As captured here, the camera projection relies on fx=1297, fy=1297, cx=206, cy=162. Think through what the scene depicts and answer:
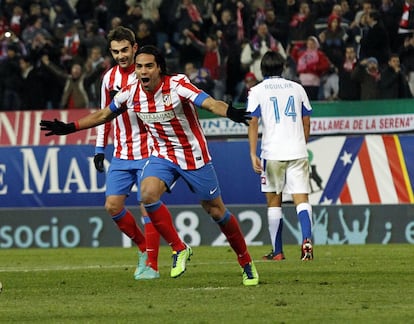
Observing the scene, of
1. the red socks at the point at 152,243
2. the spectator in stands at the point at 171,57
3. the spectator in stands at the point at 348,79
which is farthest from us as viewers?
the spectator in stands at the point at 171,57

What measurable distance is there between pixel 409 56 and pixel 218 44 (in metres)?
3.71

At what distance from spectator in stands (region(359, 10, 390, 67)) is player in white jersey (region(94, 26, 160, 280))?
9521 millimetres

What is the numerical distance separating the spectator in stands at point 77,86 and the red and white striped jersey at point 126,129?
1044cm

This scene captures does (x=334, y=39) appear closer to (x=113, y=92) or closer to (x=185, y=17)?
(x=185, y=17)

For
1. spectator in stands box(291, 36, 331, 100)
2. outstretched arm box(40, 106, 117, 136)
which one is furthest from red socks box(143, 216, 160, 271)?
spectator in stands box(291, 36, 331, 100)

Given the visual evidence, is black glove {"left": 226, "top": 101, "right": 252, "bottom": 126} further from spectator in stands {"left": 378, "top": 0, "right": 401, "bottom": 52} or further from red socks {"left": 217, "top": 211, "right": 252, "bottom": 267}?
spectator in stands {"left": 378, "top": 0, "right": 401, "bottom": 52}

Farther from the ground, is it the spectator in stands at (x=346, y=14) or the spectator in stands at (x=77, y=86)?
the spectator in stands at (x=346, y=14)

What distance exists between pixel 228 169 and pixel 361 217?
7.08ft

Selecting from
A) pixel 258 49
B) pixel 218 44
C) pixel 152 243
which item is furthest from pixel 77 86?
pixel 152 243

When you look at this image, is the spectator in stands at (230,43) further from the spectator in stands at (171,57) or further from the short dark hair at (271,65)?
the short dark hair at (271,65)

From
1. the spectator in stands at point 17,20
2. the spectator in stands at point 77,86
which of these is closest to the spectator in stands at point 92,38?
the spectator in stands at point 77,86

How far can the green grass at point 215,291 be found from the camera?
→ 826 cm

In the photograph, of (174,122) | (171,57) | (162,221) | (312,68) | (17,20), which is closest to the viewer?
(174,122)

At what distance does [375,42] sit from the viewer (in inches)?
829
